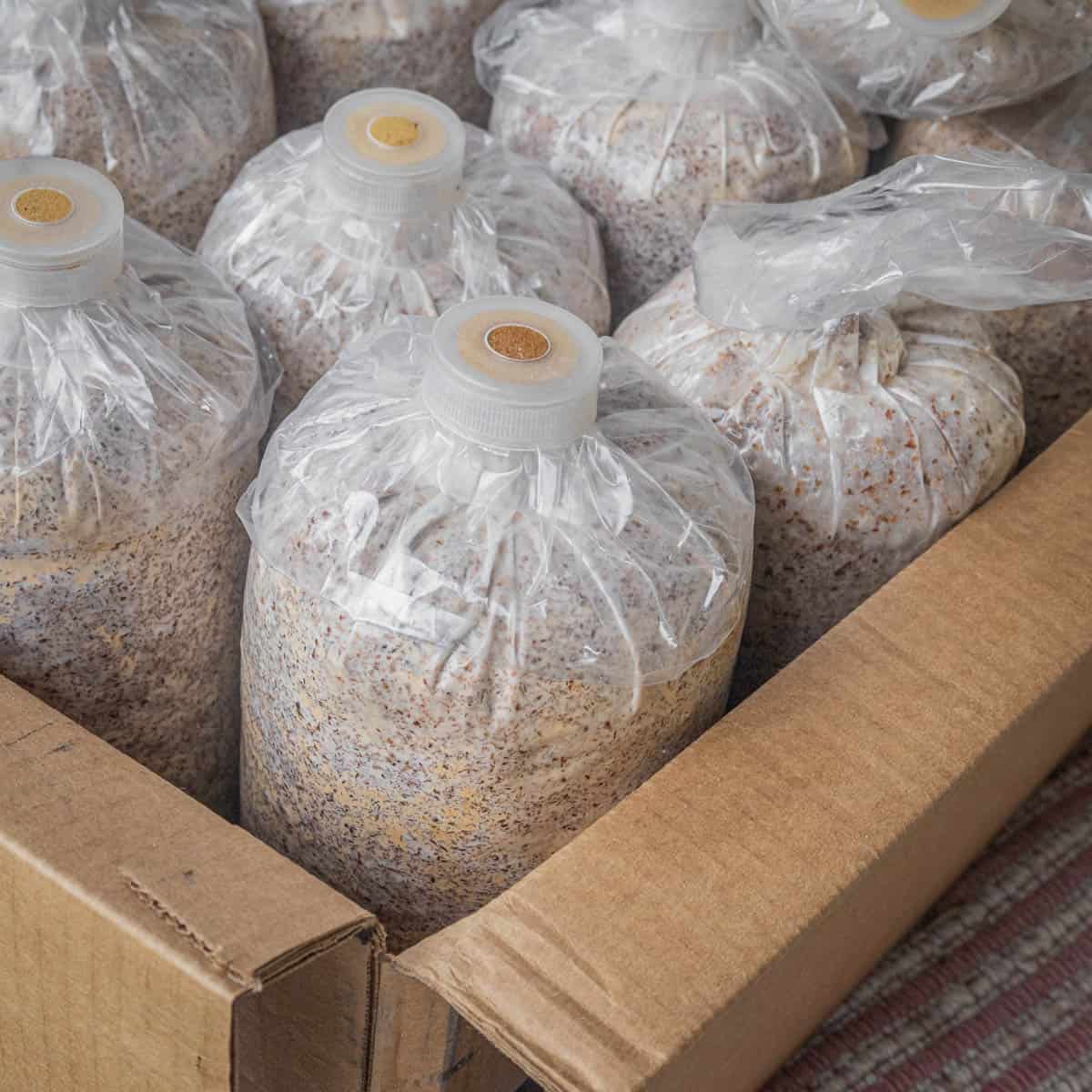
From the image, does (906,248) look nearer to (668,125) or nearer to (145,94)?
(668,125)

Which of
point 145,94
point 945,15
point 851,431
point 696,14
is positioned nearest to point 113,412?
point 145,94

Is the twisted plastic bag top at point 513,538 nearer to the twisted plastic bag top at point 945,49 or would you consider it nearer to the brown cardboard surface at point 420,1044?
the brown cardboard surface at point 420,1044

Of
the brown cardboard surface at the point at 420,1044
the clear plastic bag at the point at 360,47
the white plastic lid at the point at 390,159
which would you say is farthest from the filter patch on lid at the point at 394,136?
the brown cardboard surface at the point at 420,1044

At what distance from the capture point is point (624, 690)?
79cm

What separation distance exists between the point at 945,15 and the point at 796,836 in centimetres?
63

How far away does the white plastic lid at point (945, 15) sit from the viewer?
3.43ft

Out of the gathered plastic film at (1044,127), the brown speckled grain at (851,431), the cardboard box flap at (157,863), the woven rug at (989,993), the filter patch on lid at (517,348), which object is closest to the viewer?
the cardboard box flap at (157,863)

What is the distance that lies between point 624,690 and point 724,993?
169 mm

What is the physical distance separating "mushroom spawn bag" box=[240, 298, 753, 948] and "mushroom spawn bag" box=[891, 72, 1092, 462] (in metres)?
0.36

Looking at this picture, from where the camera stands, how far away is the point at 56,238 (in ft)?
2.70

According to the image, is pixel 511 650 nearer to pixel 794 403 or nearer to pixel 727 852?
pixel 727 852

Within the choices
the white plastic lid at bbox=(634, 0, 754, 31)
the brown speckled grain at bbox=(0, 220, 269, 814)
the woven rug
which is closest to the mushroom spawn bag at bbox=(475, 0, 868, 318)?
the white plastic lid at bbox=(634, 0, 754, 31)

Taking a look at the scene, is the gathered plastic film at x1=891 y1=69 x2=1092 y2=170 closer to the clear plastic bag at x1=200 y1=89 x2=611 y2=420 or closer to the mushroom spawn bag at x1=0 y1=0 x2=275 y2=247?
the clear plastic bag at x1=200 y1=89 x2=611 y2=420

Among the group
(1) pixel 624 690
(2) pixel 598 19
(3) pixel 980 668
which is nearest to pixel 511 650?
(1) pixel 624 690
